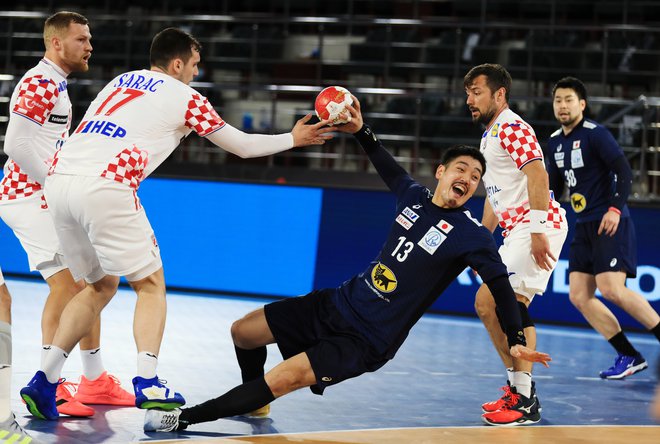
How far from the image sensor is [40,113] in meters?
5.49

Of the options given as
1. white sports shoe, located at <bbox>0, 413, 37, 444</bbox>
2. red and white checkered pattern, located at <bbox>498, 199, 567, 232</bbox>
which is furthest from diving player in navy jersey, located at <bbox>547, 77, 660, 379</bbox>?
white sports shoe, located at <bbox>0, 413, 37, 444</bbox>

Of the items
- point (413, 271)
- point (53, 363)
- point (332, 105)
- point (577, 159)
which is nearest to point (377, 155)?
point (332, 105)

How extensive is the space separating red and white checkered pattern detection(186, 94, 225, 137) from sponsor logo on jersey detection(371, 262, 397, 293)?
1129 mm

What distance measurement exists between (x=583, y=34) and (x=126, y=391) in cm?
1109

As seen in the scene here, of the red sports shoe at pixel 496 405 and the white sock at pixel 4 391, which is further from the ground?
the white sock at pixel 4 391

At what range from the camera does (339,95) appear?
5426 millimetres

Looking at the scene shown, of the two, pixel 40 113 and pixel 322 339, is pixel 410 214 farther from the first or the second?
pixel 40 113

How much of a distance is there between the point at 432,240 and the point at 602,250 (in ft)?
9.81

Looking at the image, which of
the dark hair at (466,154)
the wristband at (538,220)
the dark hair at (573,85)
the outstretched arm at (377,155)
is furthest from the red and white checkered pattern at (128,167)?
the dark hair at (573,85)

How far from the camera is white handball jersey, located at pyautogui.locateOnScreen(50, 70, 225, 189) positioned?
5012 millimetres

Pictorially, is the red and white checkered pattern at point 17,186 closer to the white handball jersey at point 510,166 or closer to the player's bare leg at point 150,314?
the player's bare leg at point 150,314

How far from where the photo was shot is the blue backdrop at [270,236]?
10.7m

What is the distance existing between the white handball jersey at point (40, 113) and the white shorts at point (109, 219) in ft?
1.90

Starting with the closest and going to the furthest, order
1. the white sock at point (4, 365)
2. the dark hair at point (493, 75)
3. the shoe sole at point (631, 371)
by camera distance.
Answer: the white sock at point (4, 365) < the dark hair at point (493, 75) < the shoe sole at point (631, 371)
